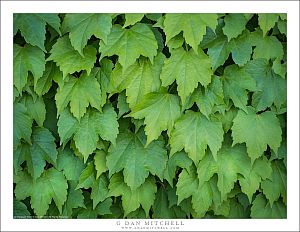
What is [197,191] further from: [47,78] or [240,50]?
[47,78]

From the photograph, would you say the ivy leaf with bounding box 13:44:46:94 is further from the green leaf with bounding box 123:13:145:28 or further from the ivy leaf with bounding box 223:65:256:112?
the ivy leaf with bounding box 223:65:256:112

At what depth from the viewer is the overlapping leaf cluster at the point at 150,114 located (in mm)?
1434

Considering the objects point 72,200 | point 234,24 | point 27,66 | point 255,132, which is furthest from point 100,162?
point 234,24

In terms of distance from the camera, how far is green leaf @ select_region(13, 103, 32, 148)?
150 centimetres

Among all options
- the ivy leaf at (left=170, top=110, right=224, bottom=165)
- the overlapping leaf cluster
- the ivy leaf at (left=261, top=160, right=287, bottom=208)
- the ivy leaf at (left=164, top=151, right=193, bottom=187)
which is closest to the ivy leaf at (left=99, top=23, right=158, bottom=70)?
the overlapping leaf cluster

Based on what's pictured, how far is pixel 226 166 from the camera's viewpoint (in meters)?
1.53

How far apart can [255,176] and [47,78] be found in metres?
0.74

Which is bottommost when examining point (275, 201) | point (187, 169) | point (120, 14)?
point (275, 201)

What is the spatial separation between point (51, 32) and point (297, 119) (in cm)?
82

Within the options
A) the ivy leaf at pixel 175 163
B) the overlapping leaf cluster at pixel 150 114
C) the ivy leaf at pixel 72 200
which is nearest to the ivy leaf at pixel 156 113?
the overlapping leaf cluster at pixel 150 114

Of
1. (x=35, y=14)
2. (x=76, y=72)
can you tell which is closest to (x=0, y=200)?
(x=76, y=72)

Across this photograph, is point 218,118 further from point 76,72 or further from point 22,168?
point 22,168

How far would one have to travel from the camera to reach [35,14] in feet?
4.68

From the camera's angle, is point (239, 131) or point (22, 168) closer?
point (239, 131)
